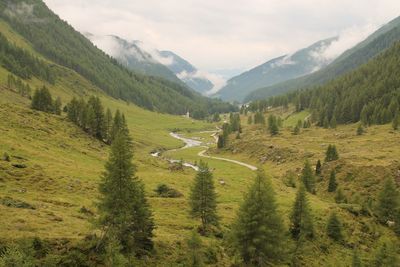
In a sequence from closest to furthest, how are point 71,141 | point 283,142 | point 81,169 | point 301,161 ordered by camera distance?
point 81,169 < point 71,141 < point 301,161 < point 283,142

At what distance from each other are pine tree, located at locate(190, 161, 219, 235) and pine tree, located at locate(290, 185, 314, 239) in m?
15.5

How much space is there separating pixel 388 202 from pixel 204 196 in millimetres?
47829

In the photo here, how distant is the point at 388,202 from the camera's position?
3351 inches

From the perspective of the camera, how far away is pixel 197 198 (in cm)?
6056

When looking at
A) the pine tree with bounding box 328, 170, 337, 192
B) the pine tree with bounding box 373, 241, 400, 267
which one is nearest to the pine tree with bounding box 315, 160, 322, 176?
the pine tree with bounding box 328, 170, 337, 192

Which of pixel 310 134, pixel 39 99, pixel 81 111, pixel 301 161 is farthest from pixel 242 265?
pixel 310 134

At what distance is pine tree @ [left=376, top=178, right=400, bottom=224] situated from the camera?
84125 millimetres

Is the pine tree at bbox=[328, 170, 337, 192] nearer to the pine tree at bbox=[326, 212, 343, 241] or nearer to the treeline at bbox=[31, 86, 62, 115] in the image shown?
the pine tree at bbox=[326, 212, 343, 241]

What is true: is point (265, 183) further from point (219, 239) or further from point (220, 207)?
point (220, 207)

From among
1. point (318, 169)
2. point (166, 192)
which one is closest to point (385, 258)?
point (166, 192)

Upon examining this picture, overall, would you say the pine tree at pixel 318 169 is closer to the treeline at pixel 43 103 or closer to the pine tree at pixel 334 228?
the pine tree at pixel 334 228

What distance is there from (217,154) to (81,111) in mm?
74283

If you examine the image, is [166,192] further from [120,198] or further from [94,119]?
[94,119]

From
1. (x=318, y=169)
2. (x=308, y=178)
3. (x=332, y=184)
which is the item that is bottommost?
(x=332, y=184)
